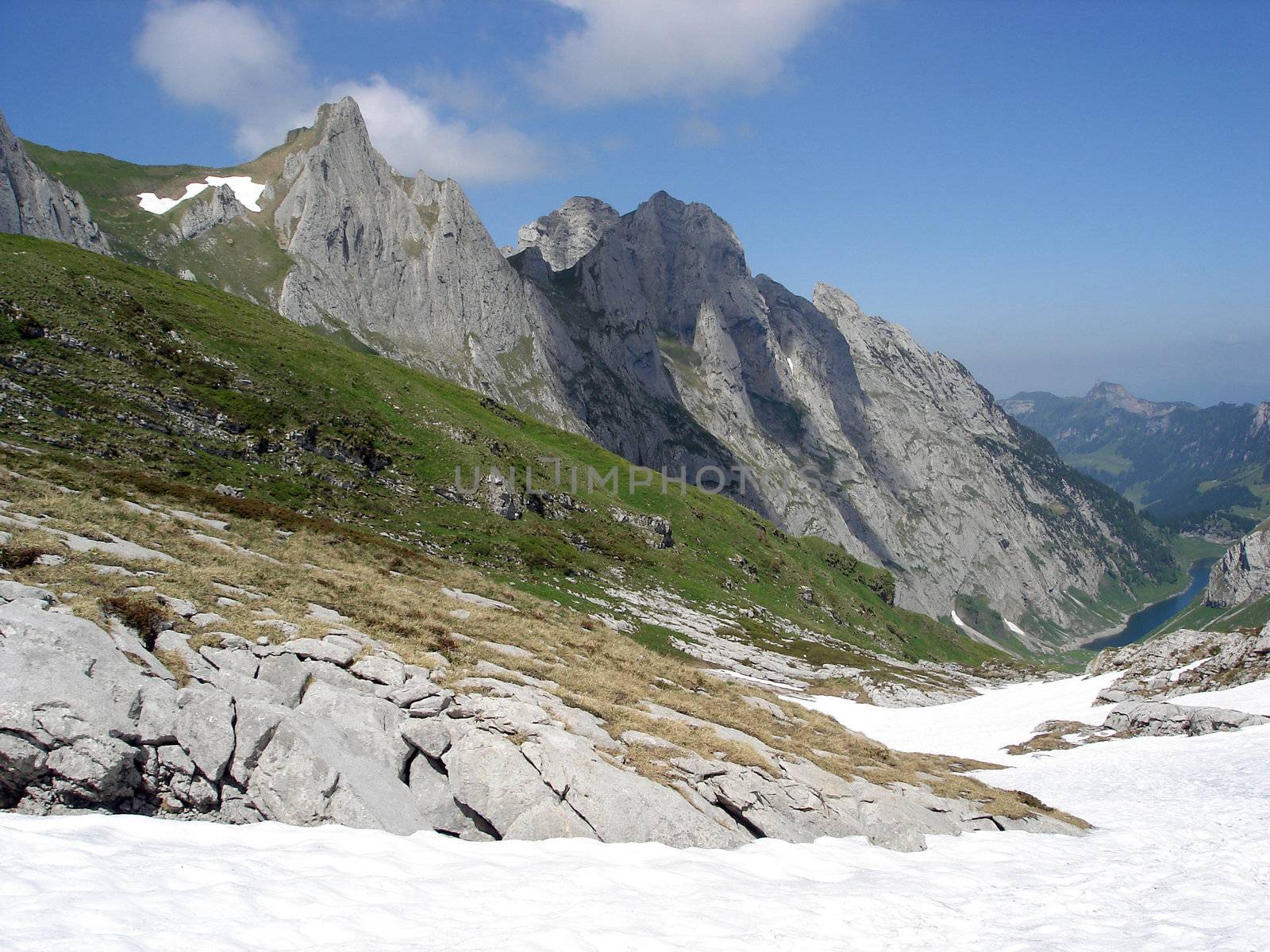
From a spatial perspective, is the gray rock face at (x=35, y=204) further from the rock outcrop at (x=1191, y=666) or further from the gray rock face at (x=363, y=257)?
the rock outcrop at (x=1191, y=666)

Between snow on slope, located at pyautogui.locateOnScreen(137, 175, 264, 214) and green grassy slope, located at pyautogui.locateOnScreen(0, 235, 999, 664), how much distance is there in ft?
327

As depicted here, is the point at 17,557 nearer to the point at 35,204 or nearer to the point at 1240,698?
the point at 1240,698

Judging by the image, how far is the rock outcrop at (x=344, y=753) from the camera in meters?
11.5

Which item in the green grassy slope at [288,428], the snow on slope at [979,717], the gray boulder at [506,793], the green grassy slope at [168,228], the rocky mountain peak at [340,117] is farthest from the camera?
the rocky mountain peak at [340,117]

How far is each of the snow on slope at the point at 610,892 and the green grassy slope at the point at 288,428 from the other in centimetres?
2753

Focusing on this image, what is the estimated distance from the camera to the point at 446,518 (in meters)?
59.0

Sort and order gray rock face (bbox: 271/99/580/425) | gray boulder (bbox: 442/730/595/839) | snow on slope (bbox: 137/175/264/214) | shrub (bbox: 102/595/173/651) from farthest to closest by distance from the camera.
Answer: gray rock face (bbox: 271/99/580/425), snow on slope (bbox: 137/175/264/214), shrub (bbox: 102/595/173/651), gray boulder (bbox: 442/730/595/839)

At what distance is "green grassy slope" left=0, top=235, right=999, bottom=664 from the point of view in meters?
46.4

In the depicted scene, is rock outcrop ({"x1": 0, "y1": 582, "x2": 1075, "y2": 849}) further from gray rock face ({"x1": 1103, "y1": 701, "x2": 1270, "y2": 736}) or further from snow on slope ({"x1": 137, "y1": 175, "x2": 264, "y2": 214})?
snow on slope ({"x1": 137, "y1": 175, "x2": 264, "y2": 214})

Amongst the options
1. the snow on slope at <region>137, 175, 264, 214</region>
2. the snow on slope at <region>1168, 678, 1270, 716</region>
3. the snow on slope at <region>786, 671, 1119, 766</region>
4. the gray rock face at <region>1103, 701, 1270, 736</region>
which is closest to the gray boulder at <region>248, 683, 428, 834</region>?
the snow on slope at <region>786, 671, 1119, 766</region>

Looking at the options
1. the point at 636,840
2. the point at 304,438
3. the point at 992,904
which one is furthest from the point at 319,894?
the point at 304,438

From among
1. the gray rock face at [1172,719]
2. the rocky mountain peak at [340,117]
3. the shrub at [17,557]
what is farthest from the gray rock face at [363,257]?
the gray rock face at [1172,719]

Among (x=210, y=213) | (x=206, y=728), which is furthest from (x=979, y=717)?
A: (x=210, y=213)

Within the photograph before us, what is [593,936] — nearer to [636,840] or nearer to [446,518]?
[636,840]
